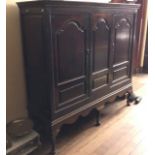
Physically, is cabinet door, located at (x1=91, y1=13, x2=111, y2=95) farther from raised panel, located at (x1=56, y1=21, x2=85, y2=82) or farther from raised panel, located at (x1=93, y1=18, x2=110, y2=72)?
raised panel, located at (x1=56, y1=21, x2=85, y2=82)

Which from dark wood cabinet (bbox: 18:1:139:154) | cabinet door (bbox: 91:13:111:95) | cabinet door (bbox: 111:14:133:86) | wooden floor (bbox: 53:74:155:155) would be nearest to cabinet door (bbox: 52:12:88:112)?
dark wood cabinet (bbox: 18:1:139:154)

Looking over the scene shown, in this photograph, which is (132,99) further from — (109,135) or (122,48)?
(109,135)

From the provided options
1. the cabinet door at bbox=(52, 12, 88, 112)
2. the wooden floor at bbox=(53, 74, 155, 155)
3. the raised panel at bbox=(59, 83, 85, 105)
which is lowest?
the wooden floor at bbox=(53, 74, 155, 155)

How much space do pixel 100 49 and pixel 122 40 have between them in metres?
0.45

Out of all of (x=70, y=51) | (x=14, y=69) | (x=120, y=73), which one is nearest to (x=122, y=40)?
(x=120, y=73)

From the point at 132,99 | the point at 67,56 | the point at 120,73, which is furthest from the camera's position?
the point at 132,99

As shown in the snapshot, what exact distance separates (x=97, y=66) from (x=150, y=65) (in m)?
1.53

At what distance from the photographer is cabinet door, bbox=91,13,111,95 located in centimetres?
205

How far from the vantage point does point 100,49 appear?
7.09 ft

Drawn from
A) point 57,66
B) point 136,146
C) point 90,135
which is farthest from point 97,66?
point 136,146

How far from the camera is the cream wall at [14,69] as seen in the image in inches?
73.7

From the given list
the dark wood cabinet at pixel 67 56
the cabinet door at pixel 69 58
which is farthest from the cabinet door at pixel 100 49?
the cabinet door at pixel 69 58

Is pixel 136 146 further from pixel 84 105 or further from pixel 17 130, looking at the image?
pixel 17 130

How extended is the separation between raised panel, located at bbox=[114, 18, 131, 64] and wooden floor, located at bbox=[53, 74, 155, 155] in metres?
0.69
